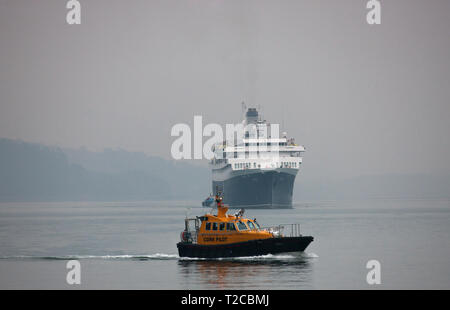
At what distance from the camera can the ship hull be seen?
5846 inches

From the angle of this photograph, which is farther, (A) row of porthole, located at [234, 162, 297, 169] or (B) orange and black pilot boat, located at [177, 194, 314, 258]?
(A) row of porthole, located at [234, 162, 297, 169]

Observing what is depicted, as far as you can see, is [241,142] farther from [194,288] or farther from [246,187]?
[194,288]

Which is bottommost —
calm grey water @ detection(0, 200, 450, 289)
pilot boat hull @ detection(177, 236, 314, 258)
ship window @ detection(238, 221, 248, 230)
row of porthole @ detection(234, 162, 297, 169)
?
calm grey water @ detection(0, 200, 450, 289)

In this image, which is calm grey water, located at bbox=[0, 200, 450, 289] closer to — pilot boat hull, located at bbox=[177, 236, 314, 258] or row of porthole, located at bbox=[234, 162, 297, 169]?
pilot boat hull, located at bbox=[177, 236, 314, 258]

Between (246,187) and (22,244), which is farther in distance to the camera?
(246,187)

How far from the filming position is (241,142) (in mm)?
161500

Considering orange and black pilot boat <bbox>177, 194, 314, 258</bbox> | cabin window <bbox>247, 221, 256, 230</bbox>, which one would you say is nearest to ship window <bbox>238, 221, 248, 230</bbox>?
orange and black pilot boat <bbox>177, 194, 314, 258</bbox>

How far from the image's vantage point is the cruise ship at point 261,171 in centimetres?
14900

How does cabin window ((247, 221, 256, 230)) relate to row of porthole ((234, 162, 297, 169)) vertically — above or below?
below

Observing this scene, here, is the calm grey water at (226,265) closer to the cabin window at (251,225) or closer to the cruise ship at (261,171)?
the cabin window at (251,225)

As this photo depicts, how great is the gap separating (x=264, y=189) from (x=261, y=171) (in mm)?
3618

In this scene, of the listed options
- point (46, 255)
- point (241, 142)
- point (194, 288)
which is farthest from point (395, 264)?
point (241, 142)

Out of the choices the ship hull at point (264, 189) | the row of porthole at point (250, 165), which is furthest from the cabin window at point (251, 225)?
the row of porthole at point (250, 165)
